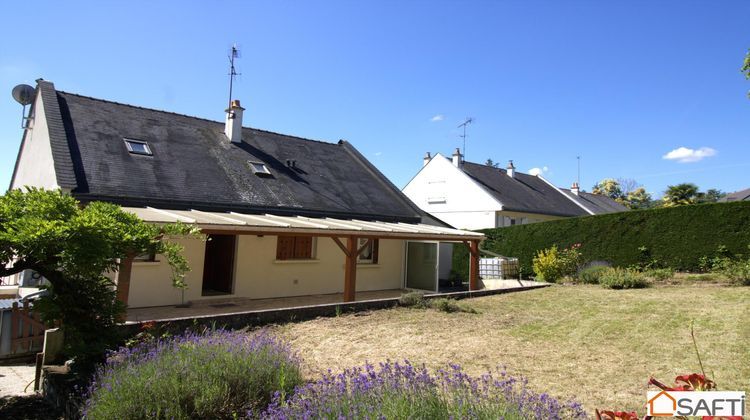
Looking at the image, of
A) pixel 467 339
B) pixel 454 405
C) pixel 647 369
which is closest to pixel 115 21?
pixel 467 339

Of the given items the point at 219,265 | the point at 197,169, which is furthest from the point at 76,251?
the point at 197,169

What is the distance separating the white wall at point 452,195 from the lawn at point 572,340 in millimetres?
17062

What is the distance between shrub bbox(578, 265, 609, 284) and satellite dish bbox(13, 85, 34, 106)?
66.3 feet

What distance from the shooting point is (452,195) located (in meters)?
31.3

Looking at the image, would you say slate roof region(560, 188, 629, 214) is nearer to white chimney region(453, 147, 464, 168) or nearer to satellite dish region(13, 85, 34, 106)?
white chimney region(453, 147, 464, 168)

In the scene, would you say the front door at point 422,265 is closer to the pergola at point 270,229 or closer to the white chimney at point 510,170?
the pergola at point 270,229

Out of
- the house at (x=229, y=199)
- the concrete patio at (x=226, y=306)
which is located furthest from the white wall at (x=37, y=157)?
the concrete patio at (x=226, y=306)

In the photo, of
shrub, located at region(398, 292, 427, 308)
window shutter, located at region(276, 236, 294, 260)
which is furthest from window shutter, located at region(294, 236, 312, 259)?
shrub, located at region(398, 292, 427, 308)

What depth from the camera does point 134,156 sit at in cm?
1338

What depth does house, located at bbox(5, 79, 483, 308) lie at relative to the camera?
37.8 feet

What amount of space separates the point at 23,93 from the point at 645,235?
22320mm

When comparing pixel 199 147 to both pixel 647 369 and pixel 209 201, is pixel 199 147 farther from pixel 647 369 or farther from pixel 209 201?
pixel 647 369

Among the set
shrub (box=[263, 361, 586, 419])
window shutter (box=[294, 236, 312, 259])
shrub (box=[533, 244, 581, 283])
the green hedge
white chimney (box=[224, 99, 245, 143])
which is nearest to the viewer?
shrub (box=[263, 361, 586, 419])

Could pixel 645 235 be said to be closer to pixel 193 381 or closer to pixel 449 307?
pixel 449 307
